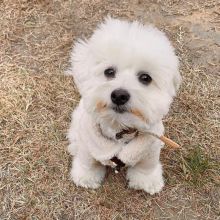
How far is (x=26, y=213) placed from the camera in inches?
108

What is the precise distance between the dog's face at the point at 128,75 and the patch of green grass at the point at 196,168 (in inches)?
29.6

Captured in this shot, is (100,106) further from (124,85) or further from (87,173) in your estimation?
(87,173)

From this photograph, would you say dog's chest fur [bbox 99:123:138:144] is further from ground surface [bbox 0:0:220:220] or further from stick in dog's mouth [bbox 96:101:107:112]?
ground surface [bbox 0:0:220:220]

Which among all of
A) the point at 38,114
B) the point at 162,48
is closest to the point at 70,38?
the point at 38,114

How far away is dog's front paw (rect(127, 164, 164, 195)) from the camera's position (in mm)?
2816

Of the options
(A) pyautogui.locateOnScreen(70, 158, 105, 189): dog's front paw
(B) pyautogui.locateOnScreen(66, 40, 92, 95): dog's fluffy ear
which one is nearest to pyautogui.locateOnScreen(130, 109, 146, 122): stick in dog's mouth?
(B) pyautogui.locateOnScreen(66, 40, 92, 95): dog's fluffy ear

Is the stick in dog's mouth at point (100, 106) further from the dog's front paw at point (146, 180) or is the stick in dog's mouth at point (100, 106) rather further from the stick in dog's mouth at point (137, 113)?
the dog's front paw at point (146, 180)

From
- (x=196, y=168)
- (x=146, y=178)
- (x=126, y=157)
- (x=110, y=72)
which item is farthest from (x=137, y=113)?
(x=196, y=168)

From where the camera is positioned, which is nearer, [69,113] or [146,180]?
[146,180]

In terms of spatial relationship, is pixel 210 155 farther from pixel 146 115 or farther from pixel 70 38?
pixel 70 38

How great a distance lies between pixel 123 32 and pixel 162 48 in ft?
0.60

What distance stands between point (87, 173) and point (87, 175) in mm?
11

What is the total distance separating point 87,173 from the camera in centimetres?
281

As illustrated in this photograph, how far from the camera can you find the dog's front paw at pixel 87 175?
111 inches
